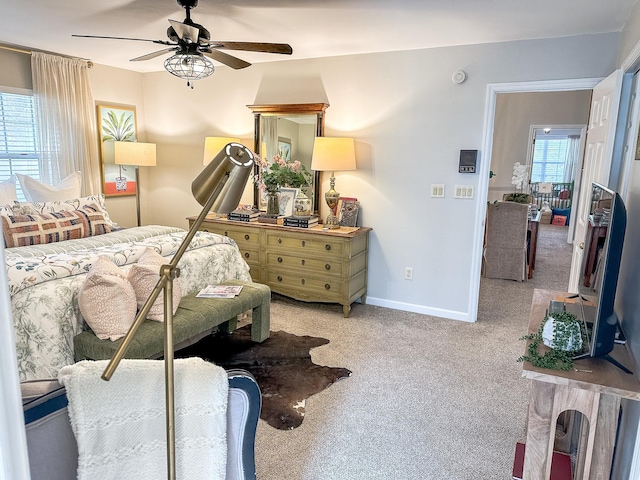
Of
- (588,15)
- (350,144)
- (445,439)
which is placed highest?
(588,15)

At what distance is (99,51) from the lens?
4.21 metres

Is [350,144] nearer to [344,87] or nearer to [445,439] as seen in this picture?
[344,87]

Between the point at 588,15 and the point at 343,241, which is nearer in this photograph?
the point at 588,15

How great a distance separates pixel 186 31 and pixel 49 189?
7.83ft

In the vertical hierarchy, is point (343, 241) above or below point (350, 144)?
below

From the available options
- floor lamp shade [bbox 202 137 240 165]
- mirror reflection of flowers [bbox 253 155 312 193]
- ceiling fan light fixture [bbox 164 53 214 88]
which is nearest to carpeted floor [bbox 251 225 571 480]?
mirror reflection of flowers [bbox 253 155 312 193]

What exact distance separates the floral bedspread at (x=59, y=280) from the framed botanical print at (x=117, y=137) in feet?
5.78

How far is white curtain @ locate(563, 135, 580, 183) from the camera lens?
9.66 m

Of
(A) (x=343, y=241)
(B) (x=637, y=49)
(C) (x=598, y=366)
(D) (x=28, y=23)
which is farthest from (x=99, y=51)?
(C) (x=598, y=366)

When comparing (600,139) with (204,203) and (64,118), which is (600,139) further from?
(64,118)

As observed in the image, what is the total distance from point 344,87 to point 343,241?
1.49m

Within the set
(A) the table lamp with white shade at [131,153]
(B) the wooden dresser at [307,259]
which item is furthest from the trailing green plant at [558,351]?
(A) the table lamp with white shade at [131,153]

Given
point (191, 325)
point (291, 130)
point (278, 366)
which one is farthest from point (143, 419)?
Answer: point (291, 130)

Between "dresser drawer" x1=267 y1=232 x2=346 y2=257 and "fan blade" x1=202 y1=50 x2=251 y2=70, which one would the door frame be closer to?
"dresser drawer" x1=267 y1=232 x2=346 y2=257
